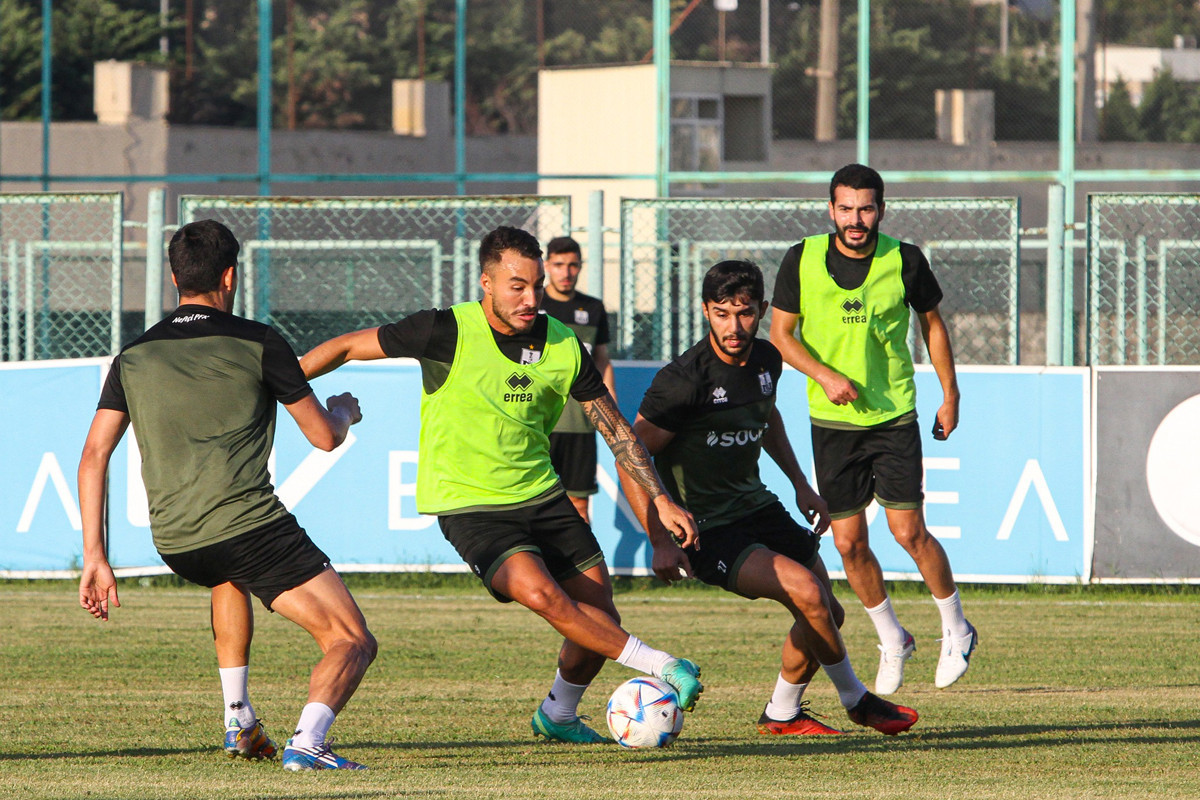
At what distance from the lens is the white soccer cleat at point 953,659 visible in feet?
23.6

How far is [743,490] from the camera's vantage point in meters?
6.49

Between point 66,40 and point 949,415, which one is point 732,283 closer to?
point 949,415

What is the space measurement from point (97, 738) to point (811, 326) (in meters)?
3.40

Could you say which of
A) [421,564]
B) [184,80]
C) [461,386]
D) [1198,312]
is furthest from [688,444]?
[184,80]

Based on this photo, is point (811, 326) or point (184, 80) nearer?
point (811, 326)

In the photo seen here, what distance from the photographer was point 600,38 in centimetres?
3556

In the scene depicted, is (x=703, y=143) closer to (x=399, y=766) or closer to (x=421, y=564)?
(x=421, y=564)

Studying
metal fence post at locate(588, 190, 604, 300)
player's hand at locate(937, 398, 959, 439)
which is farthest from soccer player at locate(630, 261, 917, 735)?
metal fence post at locate(588, 190, 604, 300)

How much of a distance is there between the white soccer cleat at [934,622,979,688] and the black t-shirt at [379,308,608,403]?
2179 mm

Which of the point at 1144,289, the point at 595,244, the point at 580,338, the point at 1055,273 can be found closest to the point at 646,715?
the point at 580,338

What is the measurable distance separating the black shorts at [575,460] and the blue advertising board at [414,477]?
35 centimetres

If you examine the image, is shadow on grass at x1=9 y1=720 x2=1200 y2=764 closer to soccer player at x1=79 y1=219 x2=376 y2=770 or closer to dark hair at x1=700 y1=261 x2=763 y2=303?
soccer player at x1=79 y1=219 x2=376 y2=770

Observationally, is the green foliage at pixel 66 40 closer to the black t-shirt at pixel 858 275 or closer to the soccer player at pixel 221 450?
the black t-shirt at pixel 858 275

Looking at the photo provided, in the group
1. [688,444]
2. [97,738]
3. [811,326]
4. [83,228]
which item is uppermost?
[83,228]
